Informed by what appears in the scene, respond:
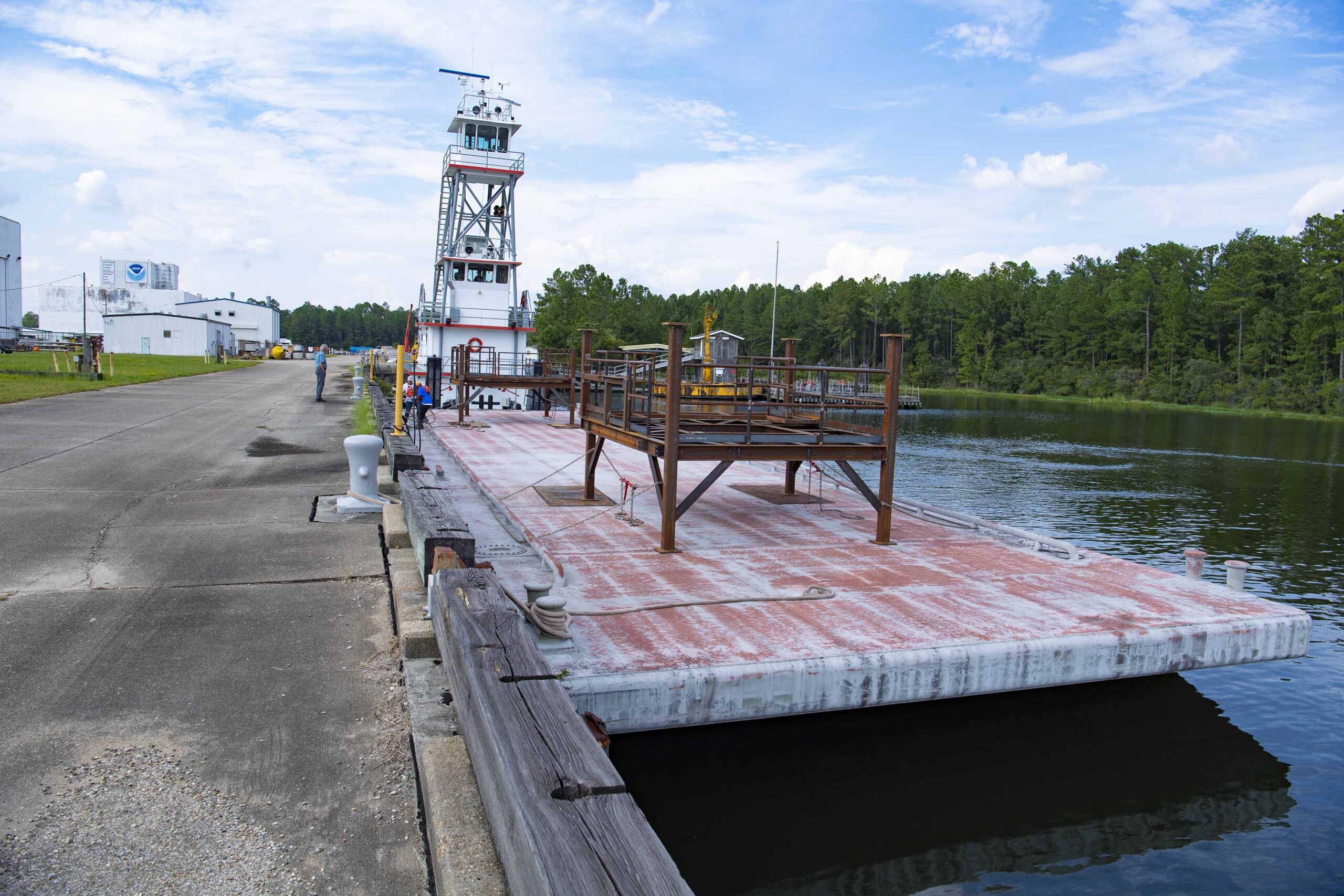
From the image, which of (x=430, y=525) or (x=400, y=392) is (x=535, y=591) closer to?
(x=430, y=525)

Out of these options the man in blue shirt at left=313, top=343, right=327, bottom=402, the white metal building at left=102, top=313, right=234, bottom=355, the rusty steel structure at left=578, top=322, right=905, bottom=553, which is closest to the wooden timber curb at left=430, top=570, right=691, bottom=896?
the rusty steel structure at left=578, top=322, right=905, bottom=553

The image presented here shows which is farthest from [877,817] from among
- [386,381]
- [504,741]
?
[386,381]

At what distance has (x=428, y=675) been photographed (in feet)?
18.5

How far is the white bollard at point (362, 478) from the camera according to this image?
1120 cm

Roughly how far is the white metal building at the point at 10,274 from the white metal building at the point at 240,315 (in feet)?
67.1

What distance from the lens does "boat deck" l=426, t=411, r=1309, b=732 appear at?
19.9 ft

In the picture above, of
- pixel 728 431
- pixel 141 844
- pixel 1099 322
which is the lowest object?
pixel 141 844

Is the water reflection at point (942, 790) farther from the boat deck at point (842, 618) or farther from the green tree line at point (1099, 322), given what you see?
the green tree line at point (1099, 322)

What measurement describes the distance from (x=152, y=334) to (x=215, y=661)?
76.5 m

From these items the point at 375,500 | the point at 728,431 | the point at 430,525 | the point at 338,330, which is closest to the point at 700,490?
the point at 728,431

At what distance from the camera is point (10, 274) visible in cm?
7644

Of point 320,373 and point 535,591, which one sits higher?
point 320,373

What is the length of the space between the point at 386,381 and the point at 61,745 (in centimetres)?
4432

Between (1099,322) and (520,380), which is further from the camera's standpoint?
(1099,322)
